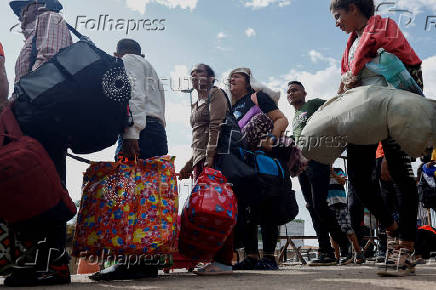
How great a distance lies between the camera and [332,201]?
5.25 meters

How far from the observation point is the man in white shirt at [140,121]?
2.51 meters

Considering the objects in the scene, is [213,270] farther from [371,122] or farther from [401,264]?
[371,122]

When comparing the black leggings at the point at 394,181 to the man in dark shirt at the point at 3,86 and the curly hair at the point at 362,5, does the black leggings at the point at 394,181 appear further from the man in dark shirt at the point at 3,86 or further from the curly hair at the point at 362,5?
the man in dark shirt at the point at 3,86

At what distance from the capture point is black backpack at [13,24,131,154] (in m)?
2.03

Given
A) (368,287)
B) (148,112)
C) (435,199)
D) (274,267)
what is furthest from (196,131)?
(435,199)

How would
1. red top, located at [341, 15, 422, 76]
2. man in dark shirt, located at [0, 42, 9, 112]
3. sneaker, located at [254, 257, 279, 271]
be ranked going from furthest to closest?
sneaker, located at [254, 257, 279, 271] < red top, located at [341, 15, 422, 76] < man in dark shirt, located at [0, 42, 9, 112]

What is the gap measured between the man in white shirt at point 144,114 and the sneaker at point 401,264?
5.26 feet

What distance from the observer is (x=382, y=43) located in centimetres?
223

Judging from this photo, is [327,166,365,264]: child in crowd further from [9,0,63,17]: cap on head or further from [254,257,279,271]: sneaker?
[9,0,63,17]: cap on head

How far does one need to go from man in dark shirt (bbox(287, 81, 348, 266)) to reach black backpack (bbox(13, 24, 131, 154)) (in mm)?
1763

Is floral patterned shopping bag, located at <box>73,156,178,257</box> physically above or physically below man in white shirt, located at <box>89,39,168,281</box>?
below

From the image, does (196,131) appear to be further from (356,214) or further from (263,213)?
(356,214)

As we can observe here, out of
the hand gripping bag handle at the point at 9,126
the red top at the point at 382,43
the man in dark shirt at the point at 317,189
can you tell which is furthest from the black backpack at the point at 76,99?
the man in dark shirt at the point at 317,189

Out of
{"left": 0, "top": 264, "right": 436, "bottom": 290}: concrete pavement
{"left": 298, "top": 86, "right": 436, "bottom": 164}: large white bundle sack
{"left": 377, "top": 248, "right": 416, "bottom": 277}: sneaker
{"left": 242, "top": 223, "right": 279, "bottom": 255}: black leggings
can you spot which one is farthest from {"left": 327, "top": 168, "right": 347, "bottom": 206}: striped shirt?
{"left": 298, "top": 86, "right": 436, "bottom": 164}: large white bundle sack
